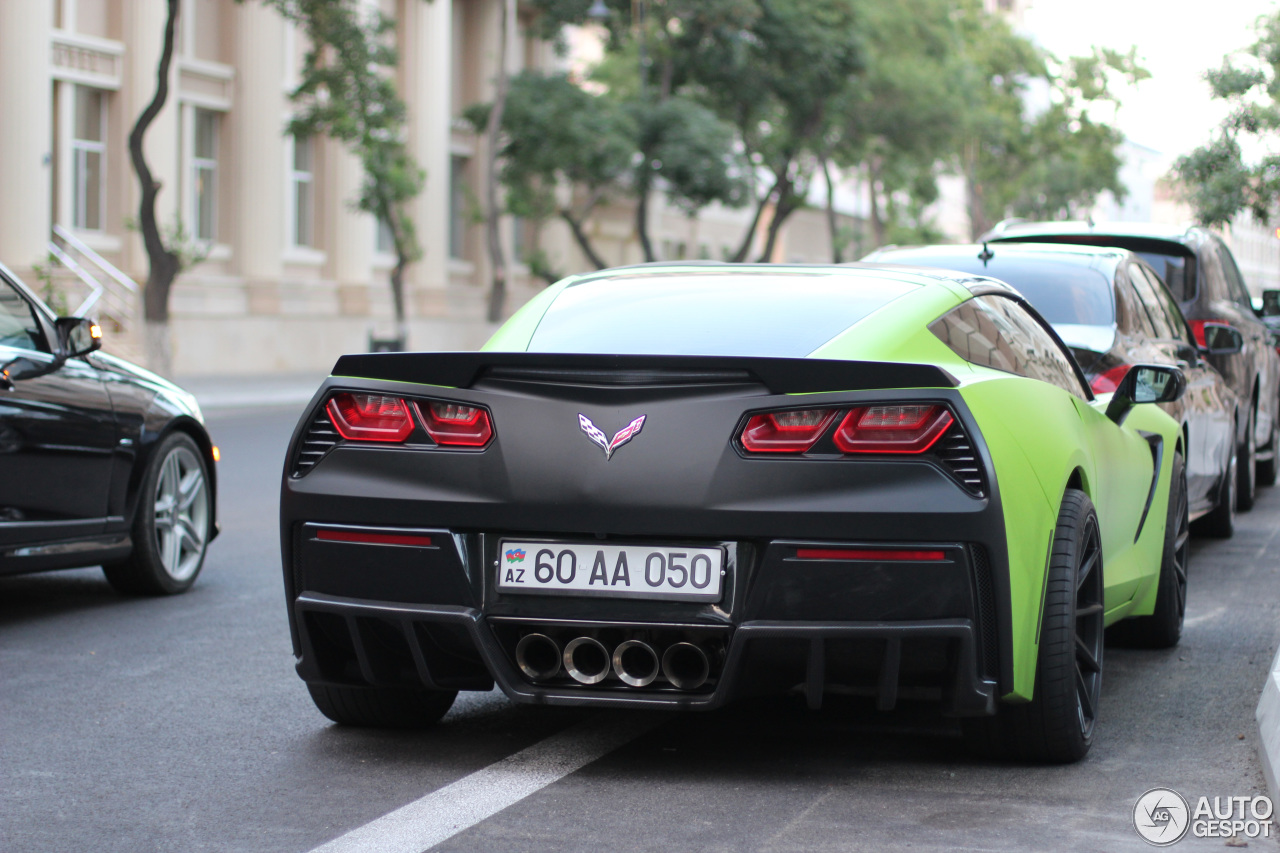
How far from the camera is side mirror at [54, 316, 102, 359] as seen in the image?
732cm

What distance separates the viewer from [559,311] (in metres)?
5.21

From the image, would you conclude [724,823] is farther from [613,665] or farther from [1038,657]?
[1038,657]

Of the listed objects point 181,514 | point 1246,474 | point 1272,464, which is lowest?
point 1272,464

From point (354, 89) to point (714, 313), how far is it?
2632cm

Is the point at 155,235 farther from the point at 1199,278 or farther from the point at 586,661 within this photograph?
the point at 586,661

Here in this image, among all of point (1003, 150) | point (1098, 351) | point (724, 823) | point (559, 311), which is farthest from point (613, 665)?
point (1003, 150)

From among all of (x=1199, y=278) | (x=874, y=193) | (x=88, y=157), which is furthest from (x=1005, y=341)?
(x=874, y=193)

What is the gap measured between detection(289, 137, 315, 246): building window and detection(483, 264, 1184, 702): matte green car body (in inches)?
1337

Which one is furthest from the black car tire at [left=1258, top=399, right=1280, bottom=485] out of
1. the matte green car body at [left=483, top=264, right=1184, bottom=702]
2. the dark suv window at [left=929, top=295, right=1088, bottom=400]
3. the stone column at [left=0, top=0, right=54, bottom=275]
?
the stone column at [left=0, top=0, right=54, bottom=275]

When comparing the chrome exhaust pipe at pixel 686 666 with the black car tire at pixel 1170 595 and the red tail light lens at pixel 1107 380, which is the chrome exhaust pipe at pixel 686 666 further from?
the red tail light lens at pixel 1107 380

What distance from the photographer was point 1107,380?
25.2 ft

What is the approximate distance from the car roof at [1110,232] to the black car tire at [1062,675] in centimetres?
618

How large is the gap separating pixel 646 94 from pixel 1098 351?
1336 inches

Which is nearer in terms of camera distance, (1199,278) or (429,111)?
(1199,278)
